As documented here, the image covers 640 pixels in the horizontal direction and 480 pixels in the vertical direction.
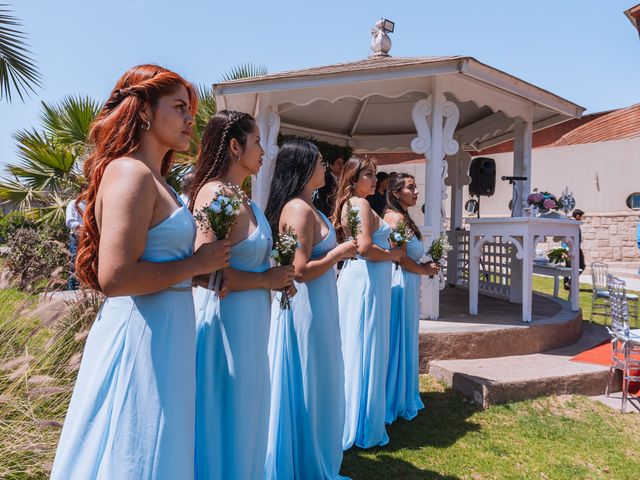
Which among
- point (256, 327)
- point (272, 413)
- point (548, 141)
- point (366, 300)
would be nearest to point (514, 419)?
point (366, 300)

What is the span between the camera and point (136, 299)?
2.02m

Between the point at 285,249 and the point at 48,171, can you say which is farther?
the point at 48,171

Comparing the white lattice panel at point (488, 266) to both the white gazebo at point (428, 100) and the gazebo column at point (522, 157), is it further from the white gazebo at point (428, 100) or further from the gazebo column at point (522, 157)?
the gazebo column at point (522, 157)

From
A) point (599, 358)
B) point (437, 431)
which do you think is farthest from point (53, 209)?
point (599, 358)

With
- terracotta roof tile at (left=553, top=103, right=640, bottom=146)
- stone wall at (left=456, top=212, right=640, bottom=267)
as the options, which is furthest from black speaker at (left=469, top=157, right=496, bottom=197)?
terracotta roof tile at (left=553, top=103, right=640, bottom=146)

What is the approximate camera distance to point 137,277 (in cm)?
190

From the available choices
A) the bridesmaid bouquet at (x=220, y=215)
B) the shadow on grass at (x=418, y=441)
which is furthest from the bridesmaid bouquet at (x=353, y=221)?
the bridesmaid bouquet at (x=220, y=215)

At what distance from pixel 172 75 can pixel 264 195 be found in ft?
18.8

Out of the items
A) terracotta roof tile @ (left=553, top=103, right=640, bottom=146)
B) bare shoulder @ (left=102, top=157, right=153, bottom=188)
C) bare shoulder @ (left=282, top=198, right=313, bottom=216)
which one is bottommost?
bare shoulder @ (left=282, top=198, right=313, bottom=216)

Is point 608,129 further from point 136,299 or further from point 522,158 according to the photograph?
point 136,299

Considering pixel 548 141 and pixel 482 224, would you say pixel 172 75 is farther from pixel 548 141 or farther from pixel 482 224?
pixel 548 141

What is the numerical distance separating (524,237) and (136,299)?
236 inches

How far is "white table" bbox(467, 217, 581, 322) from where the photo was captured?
703cm

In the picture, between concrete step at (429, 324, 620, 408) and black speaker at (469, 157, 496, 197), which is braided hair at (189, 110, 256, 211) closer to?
concrete step at (429, 324, 620, 408)
